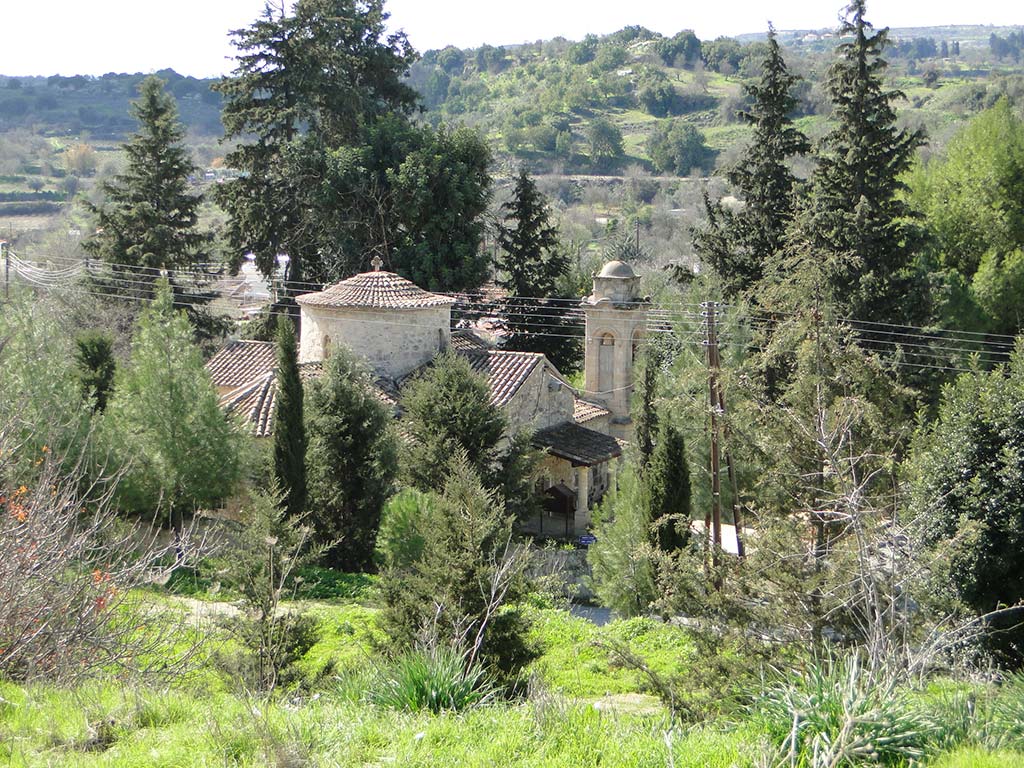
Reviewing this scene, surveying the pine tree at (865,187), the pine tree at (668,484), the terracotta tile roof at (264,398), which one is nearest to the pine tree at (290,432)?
the terracotta tile roof at (264,398)

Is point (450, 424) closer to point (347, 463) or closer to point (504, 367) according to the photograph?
point (347, 463)

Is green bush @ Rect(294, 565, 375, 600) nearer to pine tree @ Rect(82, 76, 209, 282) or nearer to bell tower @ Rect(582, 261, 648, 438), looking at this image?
bell tower @ Rect(582, 261, 648, 438)

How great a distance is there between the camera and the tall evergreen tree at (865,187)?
24828 mm

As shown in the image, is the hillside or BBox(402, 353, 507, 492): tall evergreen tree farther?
the hillside

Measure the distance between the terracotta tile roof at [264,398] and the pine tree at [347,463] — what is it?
79.4 inches

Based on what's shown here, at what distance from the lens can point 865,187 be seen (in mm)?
25266

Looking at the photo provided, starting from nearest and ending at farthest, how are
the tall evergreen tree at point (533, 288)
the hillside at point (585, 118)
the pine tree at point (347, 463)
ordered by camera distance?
the pine tree at point (347, 463)
the tall evergreen tree at point (533, 288)
the hillside at point (585, 118)

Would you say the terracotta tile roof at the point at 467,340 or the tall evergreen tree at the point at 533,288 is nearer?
the terracotta tile roof at the point at 467,340

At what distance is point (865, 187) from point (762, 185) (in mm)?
2919

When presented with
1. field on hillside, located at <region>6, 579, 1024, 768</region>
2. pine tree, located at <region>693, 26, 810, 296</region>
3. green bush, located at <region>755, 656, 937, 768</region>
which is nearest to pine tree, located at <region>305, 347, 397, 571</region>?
pine tree, located at <region>693, 26, 810, 296</region>

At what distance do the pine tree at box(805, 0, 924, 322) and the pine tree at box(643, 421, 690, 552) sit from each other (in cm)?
882

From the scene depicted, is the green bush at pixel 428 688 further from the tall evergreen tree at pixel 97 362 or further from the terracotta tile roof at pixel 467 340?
the terracotta tile roof at pixel 467 340

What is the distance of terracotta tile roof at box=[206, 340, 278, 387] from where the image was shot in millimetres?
25828

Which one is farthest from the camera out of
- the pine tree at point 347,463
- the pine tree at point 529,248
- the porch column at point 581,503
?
the pine tree at point 529,248
